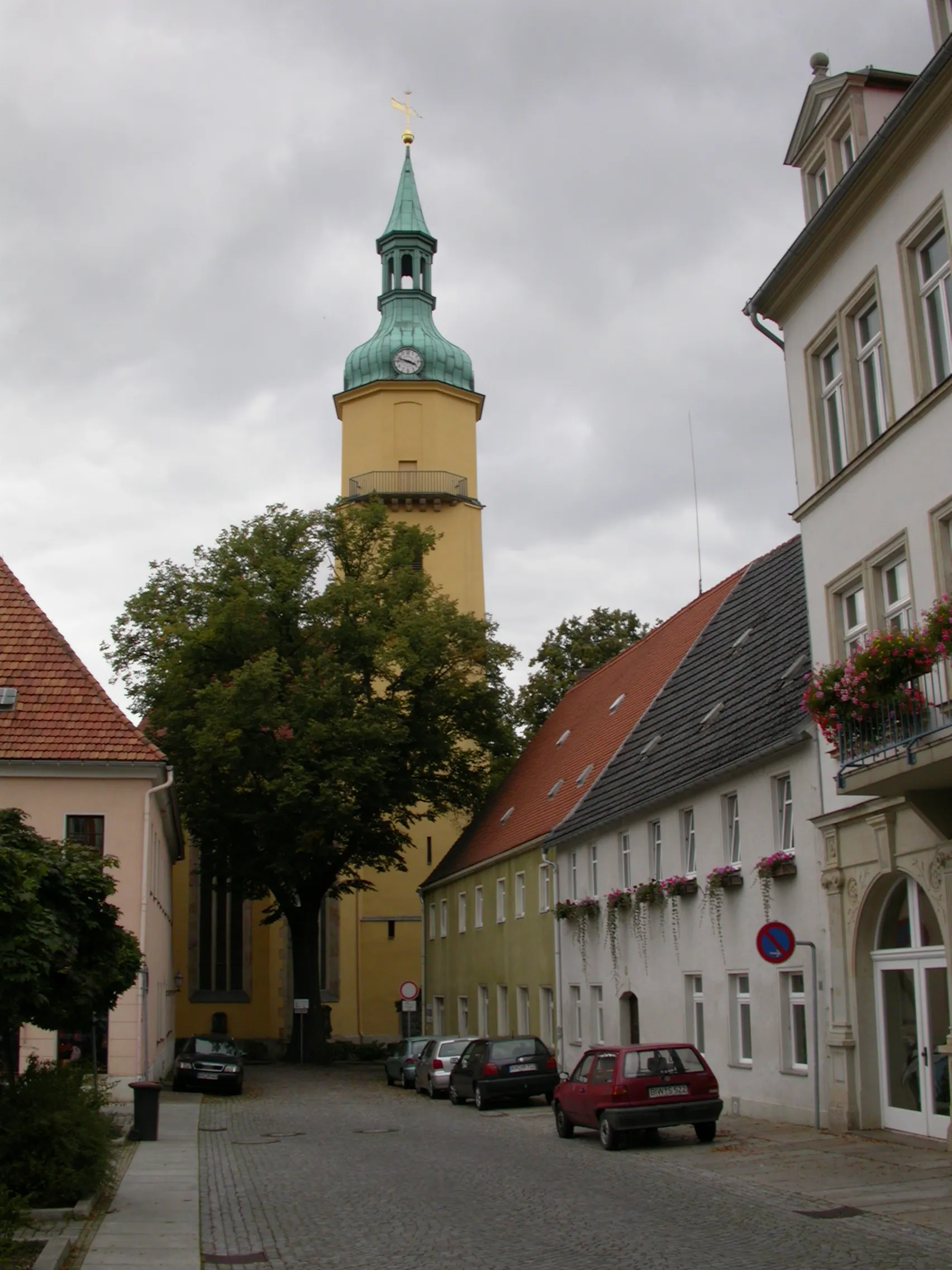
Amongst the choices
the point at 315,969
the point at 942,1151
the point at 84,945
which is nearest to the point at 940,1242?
the point at 942,1151

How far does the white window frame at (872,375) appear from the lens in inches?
687

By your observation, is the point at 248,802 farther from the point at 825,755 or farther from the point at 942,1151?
the point at 942,1151

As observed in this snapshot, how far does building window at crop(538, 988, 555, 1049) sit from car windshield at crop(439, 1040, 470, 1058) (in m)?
2.47

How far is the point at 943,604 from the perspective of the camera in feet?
44.9

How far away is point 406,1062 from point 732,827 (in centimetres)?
1331

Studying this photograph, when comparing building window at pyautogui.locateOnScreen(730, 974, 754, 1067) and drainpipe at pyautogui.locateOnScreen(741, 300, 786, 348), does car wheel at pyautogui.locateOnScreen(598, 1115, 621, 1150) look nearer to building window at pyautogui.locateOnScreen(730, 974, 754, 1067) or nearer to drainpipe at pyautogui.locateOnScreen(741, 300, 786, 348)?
building window at pyautogui.locateOnScreen(730, 974, 754, 1067)

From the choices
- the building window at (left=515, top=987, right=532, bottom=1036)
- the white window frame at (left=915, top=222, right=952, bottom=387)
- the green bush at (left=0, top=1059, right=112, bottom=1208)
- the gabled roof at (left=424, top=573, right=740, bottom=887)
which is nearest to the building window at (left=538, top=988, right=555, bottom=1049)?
the building window at (left=515, top=987, right=532, bottom=1036)

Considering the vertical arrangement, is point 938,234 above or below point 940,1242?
above

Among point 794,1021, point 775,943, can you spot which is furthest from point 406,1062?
point 775,943

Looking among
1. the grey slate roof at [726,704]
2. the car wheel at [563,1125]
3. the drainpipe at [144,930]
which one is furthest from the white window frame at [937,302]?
the drainpipe at [144,930]

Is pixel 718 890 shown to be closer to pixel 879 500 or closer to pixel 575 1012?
pixel 879 500

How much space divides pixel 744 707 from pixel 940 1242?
519 inches

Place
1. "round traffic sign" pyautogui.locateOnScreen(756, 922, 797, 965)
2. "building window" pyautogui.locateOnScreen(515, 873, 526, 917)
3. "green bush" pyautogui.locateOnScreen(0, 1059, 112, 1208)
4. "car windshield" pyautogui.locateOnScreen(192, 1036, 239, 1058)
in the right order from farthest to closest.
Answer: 1. "building window" pyautogui.locateOnScreen(515, 873, 526, 917)
2. "car windshield" pyautogui.locateOnScreen(192, 1036, 239, 1058)
3. "round traffic sign" pyautogui.locateOnScreen(756, 922, 797, 965)
4. "green bush" pyautogui.locateOnScreen(0, 1059, 112, 1208)

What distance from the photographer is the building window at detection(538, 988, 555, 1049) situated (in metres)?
32.3
